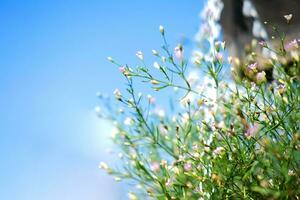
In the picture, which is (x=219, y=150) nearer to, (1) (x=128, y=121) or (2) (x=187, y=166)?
(2) (x=187, y=166)

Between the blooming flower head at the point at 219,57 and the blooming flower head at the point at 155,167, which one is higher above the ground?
the blooming flower head at the point at 219,57

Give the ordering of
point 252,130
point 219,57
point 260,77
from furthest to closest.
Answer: point 219,57 < point 260,77 < point 252,130

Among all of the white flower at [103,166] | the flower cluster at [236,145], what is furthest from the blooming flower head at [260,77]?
the white flower at [103,166]

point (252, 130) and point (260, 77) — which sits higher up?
point (260, 77)

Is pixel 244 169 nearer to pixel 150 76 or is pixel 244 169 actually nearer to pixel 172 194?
pixel 172 194

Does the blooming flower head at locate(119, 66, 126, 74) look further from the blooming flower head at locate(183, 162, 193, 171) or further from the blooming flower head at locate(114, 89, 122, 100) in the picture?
the blooming flower head at locate(183, 162, 193, 171)

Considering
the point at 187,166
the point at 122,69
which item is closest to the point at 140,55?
the point at 122,69

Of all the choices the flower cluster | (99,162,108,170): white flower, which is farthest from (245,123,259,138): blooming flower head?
(99,162,108,170): white flower

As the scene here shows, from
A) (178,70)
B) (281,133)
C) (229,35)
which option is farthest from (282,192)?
(229,35)

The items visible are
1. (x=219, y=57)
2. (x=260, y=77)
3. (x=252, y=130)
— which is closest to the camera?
(x=252, y=130)

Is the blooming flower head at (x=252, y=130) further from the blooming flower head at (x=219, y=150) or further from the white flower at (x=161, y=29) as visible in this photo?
the white flower at (x=161, y=29)

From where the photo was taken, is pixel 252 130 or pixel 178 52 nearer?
pixel 252 130
